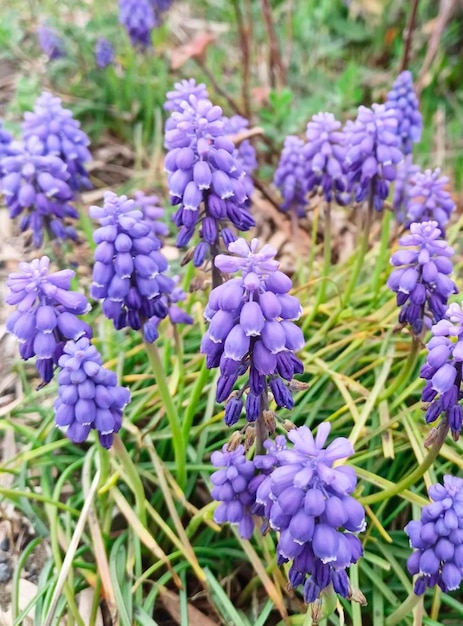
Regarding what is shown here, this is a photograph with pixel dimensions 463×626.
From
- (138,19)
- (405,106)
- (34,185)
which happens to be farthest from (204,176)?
(138,19)

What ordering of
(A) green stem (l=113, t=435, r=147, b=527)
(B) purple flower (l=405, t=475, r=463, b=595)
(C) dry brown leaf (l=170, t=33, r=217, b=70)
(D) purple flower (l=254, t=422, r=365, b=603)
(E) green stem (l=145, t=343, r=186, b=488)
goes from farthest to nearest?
(C) dry brown leaf (l=170, t=33, r=217, b=70)
(E) green stem (l=145, t=343, r=186, b=488)
(A) green stem (l=113, t=435, r=147, b=527)
(B) purple flower (l=405, t=475, r=463, b=595)
(D) purple flower (l=254, t=422, r=365, b=603)

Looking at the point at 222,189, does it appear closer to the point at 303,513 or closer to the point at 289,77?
the point at 303,513

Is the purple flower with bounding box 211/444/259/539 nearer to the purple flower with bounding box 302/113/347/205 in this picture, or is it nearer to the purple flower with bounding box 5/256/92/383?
the purple flower with bounding box 5/256/92/383

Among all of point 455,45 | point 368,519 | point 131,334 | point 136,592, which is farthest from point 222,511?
point 455,45

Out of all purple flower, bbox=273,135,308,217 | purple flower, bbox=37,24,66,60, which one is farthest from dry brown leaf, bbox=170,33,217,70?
purple flower, bbox=273,135,308,217

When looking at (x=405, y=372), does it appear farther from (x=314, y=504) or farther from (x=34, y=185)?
(x=34, y=185)

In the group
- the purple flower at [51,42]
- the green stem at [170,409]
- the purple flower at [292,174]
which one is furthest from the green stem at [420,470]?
the purple flower at [51,42]
